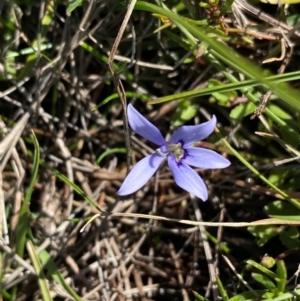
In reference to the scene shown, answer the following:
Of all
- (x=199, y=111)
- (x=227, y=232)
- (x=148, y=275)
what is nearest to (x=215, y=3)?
(x=199, y=111)

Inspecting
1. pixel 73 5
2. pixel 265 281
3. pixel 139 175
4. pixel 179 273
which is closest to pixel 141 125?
pixel 139 175

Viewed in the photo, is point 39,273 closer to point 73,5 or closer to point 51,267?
point 51,267

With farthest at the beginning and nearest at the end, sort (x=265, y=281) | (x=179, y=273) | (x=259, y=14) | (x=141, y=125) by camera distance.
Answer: (x=179, y=273), (x=259, y=14), (x=265, y=281), (x=141, y=125)

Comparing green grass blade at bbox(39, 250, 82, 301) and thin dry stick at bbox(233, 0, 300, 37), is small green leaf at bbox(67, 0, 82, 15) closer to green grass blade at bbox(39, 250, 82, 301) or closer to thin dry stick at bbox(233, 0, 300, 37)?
thin dry stick at bbox(233, 0, 300, 37)

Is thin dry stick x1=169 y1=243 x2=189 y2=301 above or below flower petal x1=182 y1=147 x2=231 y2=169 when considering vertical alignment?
below

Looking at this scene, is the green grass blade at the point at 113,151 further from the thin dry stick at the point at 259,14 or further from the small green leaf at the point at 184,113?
the thin dry stick at the point at 259,14

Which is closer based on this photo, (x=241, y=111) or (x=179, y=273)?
(x=241, y=111)

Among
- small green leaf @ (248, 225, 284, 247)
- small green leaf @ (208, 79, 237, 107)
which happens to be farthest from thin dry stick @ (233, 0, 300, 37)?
small green leaf @ (248, 225, 284, 247)

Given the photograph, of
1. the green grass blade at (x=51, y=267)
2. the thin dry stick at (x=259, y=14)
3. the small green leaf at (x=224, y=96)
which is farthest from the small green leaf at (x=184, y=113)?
the green grass blade at (x=51, y=267)
